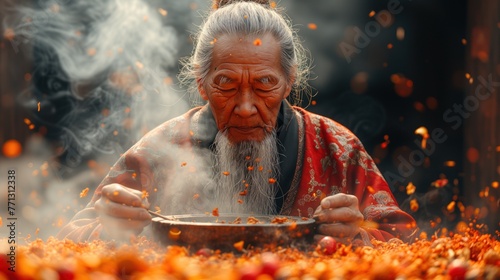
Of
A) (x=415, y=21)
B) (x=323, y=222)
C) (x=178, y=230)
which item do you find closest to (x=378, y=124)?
(x=415, y=21)

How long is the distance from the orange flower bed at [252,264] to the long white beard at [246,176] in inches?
48.8

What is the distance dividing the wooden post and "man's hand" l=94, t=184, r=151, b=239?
127 inches

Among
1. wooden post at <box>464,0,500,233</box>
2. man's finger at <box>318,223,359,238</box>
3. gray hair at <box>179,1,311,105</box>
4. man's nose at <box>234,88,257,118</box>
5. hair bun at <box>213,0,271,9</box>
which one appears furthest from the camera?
wooden post at <box>464,0,500,233</box>

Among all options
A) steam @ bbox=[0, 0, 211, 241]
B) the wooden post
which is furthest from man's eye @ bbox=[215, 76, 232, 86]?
the wooden post

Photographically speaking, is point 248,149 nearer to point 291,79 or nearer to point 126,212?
point 291,79

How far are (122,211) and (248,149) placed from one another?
4.05ft

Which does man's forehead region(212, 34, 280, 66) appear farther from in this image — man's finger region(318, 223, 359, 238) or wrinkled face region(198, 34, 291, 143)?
Result: man's finger region(318, 223, 359, 238)

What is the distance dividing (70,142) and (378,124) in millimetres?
2872

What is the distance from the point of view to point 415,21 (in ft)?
18.1

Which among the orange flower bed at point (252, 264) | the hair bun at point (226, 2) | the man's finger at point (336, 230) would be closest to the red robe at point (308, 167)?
the hair bun at point (226, 2)

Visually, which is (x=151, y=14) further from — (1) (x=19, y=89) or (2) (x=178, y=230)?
(2) (x=178, y=230)

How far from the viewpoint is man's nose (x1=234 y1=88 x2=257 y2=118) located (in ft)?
12.1

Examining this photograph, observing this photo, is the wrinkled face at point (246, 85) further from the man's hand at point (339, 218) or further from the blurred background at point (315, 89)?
the blurred background at point (315, 89)

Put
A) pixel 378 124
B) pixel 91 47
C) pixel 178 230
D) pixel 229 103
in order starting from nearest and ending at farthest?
pixel 178 230, pixel 229 103, pixel 91 47, pixel 378 124
